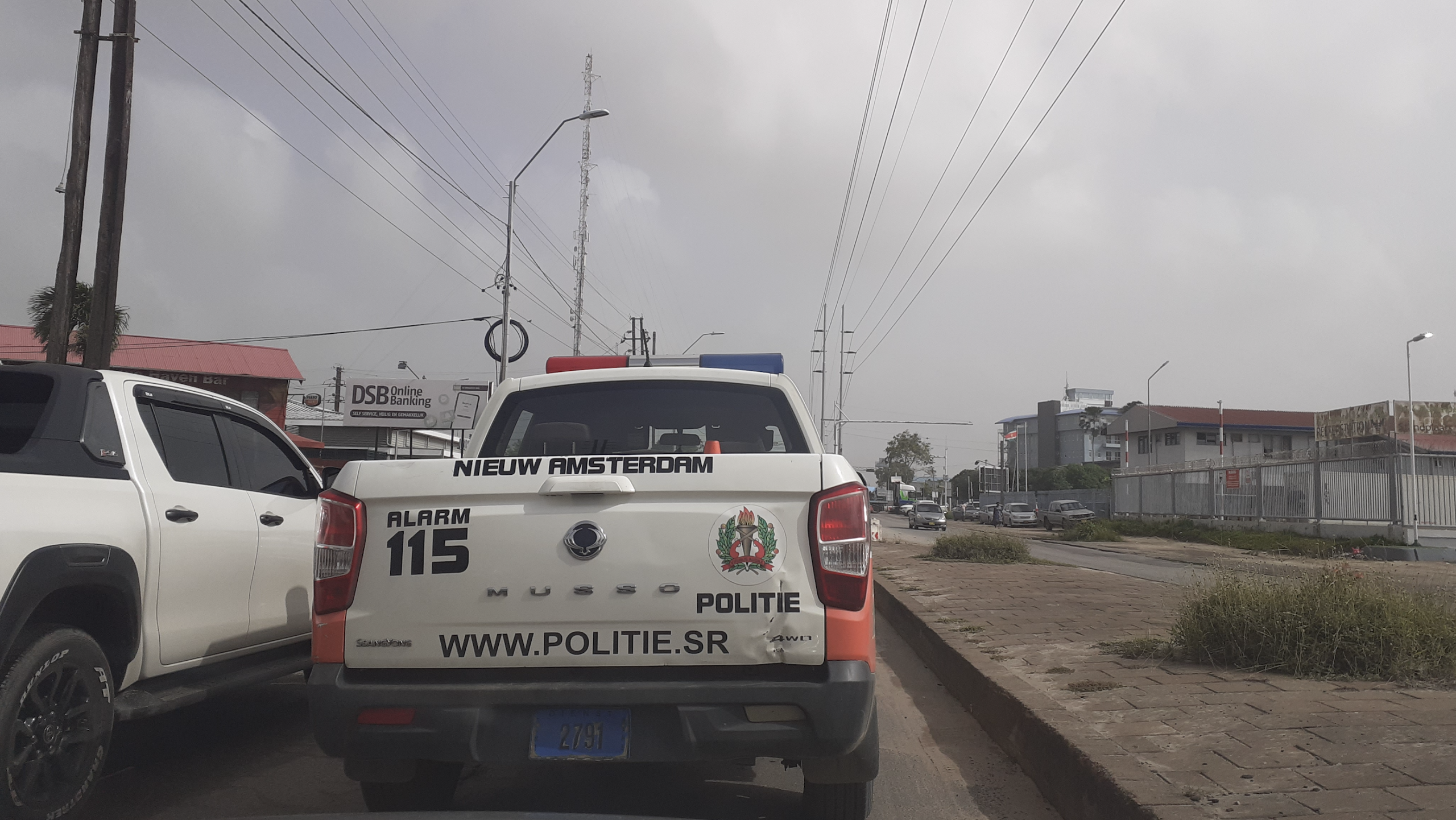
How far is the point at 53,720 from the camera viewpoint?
11.6ft

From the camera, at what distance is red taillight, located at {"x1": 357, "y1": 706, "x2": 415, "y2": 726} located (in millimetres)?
3074

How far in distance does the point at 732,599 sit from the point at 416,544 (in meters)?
1.03

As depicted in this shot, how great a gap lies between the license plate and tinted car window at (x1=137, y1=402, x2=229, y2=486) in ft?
8.27

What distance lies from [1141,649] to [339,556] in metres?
5.28

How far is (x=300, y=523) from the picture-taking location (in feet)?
18.2

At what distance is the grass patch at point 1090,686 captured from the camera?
17.6 ft

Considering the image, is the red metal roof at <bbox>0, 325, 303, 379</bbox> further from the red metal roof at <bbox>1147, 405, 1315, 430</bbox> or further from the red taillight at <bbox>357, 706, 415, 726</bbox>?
the red metal roof at <bbox>1147, 405, 1315, 430</bbox>

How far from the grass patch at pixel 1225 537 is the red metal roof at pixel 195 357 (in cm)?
3055

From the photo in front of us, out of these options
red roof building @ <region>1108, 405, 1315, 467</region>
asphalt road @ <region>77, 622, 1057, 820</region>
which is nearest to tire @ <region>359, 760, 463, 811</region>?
asphalt road @ <region>77, 622, 1057, 820</region>

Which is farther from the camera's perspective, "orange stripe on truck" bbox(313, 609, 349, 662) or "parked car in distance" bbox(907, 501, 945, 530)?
"parked car in distance" bbox(907, 501, 945, 530)

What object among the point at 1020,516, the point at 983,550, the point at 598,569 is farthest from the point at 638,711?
the point at 1020,516

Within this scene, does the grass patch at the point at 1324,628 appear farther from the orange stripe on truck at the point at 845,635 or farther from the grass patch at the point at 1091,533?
the grass patch at the point at 1091,533

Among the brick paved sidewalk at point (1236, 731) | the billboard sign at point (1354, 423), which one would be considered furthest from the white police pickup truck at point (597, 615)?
the billboard sign at point (1354, 423)

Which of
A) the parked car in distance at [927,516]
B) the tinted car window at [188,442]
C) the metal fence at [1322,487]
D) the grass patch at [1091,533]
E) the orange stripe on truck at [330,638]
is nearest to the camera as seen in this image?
the orange stripe on truck at [330,638]
